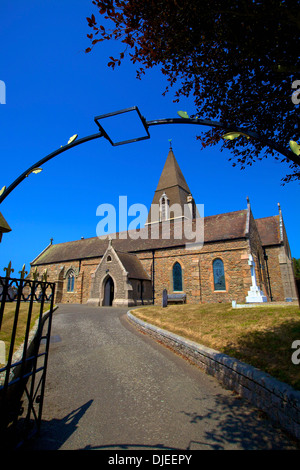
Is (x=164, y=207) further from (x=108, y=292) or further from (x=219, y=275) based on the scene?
(x=219, y=275)

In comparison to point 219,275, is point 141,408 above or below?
below

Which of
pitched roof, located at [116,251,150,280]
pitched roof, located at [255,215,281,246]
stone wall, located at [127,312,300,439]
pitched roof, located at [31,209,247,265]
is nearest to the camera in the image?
stone wall, located at [127,312,300,439]

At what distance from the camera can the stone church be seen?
2184cm

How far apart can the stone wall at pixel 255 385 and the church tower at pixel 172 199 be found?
28914 mm

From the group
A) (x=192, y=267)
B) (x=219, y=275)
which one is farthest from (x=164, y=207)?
(x=219, y=275)

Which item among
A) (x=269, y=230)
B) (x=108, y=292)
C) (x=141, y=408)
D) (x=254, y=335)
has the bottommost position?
(x=141, y=408)

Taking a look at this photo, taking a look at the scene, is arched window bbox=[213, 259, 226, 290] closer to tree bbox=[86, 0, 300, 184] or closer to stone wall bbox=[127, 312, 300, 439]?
stone wall bbox=[127, 312, 300, 439]

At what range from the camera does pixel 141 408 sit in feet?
14.9

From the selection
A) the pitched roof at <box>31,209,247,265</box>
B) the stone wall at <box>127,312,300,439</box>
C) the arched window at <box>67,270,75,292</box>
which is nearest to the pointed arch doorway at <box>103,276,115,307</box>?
the pitched roof at <box>31,209,247,265</box>

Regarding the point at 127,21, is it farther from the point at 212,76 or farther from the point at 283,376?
the point at 283,376

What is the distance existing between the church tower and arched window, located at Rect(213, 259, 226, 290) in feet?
42.8

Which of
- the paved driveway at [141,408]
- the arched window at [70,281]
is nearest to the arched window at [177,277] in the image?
the arched window at [70,281]

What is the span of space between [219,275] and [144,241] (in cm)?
1131

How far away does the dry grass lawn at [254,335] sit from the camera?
5305 mm
